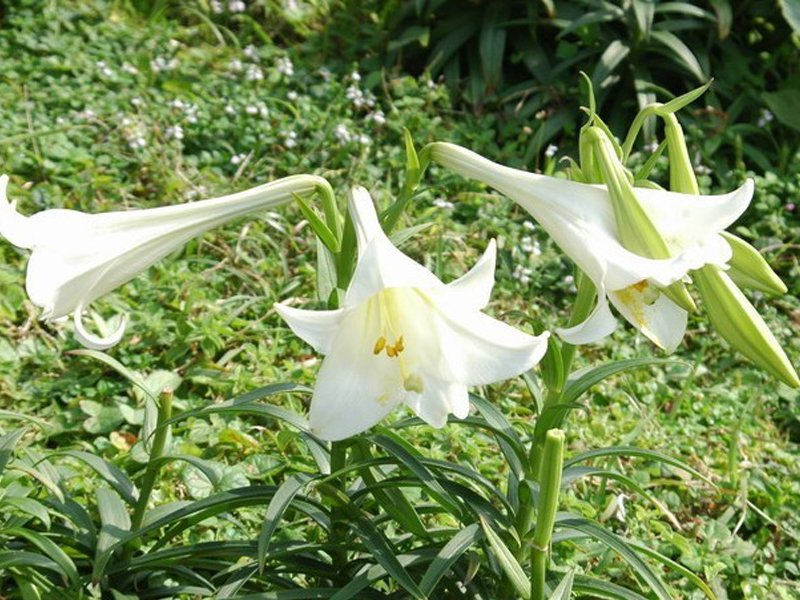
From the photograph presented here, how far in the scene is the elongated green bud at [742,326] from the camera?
183 cm

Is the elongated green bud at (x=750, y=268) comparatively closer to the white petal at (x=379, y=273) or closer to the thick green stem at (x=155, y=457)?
the white petal at (x=379, y=273)

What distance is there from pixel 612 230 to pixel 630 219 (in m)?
0.04

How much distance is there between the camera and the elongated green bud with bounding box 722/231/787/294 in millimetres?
1900

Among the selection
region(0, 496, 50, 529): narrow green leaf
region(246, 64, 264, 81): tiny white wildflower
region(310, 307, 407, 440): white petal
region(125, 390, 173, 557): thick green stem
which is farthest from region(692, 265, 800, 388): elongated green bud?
region(246, 64, 264, 81): tiny white wildflower

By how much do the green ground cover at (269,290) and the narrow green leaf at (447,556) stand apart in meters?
0.37

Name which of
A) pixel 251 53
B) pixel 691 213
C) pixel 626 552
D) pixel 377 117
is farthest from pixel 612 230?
pixel 251 53

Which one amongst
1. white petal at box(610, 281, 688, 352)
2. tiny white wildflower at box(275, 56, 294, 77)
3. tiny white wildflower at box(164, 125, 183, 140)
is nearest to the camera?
white petal at box(610, 281, 688, 352)

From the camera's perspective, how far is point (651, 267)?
5.65 ft

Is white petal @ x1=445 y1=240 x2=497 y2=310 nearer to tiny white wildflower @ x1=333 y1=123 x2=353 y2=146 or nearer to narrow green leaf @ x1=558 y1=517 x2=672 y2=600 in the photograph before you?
narrow green leaf @ x1=558 y1=517 x2=672 y2=600

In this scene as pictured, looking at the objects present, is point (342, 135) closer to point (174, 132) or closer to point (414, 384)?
point (174, 132)

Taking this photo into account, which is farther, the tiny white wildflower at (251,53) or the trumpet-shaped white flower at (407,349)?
the tiny white wildflower at (251,53)

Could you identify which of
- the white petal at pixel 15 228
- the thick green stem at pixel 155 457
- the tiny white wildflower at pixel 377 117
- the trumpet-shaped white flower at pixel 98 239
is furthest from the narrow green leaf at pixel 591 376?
the tiny white wildflower at pixel 377 117

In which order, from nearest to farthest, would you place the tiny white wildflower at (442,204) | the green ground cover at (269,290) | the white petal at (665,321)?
the white petal at (665,321) → the green ground cover at (269,290) → the tiny white wildflower at (442,204)

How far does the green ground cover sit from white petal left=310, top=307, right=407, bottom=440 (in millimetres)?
329
